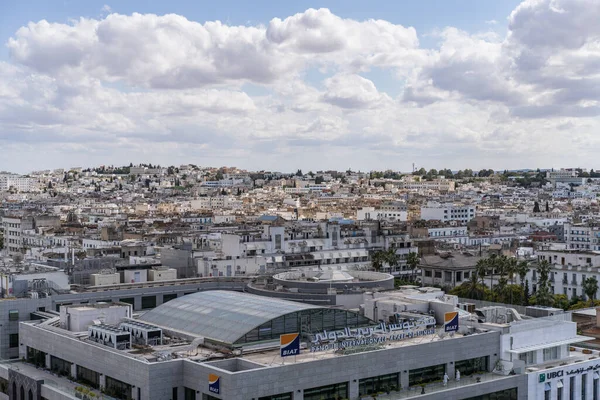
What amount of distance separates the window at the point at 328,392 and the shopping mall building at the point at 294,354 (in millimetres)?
76

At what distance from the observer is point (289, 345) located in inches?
1812

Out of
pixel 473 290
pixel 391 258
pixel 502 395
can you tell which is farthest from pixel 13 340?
pixel 391 258

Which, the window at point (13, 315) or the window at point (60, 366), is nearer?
the window at point (60, 366)

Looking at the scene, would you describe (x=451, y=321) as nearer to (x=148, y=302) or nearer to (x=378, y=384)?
(x=378, y=384)

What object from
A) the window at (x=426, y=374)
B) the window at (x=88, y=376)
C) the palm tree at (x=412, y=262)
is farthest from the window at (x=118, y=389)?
the palm tree at (x=412, y=262)

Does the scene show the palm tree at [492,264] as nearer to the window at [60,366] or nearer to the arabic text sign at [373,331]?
the arabic text sign at [373,331]

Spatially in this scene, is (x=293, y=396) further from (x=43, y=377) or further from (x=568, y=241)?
(x=568, y=241)

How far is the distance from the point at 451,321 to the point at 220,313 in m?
14.8

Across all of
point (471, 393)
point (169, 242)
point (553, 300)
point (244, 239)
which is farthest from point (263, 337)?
point (169, 242)

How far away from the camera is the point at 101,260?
96938 mm

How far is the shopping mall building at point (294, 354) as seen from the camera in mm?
44594

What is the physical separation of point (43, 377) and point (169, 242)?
9519 centimetres

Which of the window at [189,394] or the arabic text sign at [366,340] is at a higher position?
the arabic text sign at [366,340]

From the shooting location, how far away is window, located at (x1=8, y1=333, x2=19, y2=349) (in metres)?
64.6
